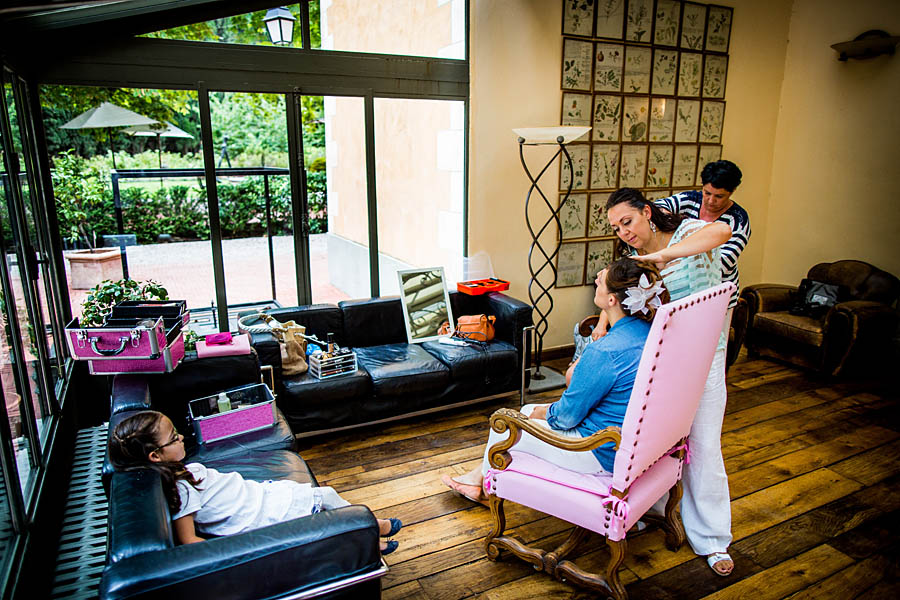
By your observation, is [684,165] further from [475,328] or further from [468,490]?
[468,490]

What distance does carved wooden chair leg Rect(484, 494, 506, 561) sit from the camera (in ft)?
8.39

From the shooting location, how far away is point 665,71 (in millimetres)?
5109

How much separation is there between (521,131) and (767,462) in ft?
8.43

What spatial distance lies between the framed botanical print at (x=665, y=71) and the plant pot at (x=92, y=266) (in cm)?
442

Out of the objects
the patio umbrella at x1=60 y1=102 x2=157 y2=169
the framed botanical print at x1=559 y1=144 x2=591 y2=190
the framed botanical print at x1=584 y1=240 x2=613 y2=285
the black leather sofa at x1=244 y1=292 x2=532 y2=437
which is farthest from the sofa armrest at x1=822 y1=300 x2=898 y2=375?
the patio umbrella at x1=60 y1=102 x2=157 y2=169

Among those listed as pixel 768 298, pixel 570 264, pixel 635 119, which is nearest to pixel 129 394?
pixel 570 264

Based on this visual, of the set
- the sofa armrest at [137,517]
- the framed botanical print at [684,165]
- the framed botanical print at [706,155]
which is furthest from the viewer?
the framed botanical print at [706,155]

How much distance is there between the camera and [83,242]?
147 inches

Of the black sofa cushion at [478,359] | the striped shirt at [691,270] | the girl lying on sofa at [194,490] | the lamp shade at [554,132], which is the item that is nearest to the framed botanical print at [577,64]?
the lamp shade at [554,132]

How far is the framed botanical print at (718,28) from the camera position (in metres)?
5.25

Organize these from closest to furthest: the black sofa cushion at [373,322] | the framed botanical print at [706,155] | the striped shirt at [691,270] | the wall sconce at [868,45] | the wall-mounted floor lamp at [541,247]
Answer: the striped shirt at [691,270], the wall-mounted floor lamp at [541,247], the black sofa cushion at [373,322], the wall sconce at [868,45], the framed botanical print at [706,155]

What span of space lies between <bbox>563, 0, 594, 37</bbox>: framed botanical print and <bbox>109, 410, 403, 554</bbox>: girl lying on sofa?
158 inches

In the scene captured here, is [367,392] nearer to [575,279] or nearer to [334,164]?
[334,164]

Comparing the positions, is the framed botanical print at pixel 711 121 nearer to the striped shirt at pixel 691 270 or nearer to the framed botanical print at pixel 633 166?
the framed botanical print at pixel 633 166
